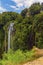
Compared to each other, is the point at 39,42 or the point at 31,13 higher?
the point at 31,13

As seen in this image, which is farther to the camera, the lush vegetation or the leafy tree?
the leafy tree

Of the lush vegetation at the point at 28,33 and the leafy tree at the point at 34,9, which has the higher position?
the leafy tree at the point at 34,9

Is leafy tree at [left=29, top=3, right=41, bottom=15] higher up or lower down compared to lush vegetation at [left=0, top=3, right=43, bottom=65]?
higher up

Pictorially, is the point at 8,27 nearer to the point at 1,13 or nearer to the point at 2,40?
the point at 2,40

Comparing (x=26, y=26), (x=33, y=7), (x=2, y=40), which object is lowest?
(x=2, y=40)

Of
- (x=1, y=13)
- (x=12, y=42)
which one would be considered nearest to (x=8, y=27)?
(x=12, y=42)

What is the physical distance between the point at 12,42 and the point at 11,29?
1.81 metres

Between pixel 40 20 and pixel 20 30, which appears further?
pixel 20 30

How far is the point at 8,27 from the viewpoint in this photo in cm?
2347

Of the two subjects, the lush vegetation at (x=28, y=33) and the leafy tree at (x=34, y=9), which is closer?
the lush vegetation at (x=28, y=33)

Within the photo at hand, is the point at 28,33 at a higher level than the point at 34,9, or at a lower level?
lower

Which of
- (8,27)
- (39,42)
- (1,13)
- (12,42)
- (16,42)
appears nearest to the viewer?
(39,42)

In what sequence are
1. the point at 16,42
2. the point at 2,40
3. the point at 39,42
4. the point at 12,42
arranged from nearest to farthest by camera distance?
the point at 39,42
the point at 16,42
the point at 12,42
the point at 2,40

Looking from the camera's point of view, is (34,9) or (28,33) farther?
(34,9)
